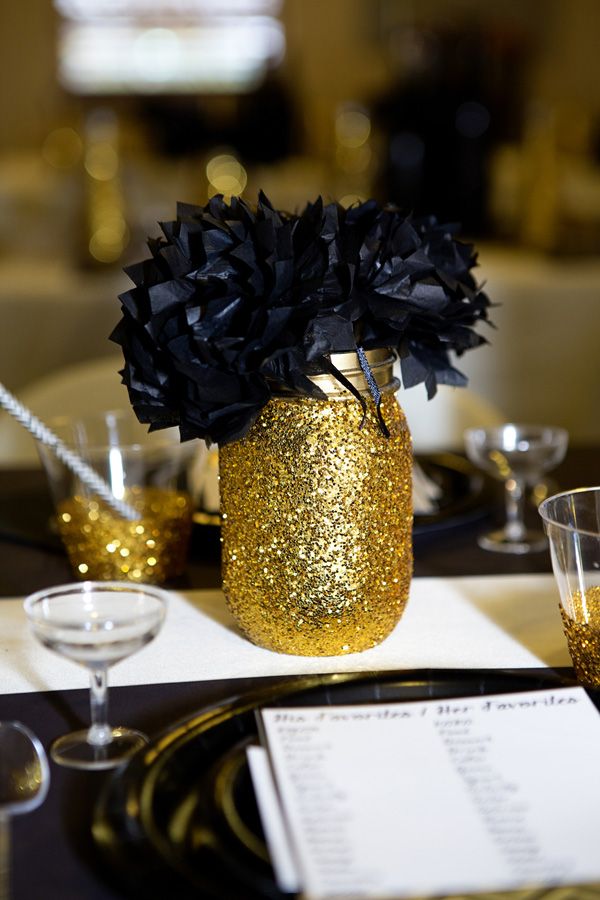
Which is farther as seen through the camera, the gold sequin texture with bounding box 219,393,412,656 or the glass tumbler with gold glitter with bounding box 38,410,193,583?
the glass tumbler with gold glitter with bounding box 38,410,193,583

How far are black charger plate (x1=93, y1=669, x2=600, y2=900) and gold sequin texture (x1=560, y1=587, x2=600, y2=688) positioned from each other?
1 cm

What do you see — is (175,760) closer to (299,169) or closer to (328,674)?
(328,674)

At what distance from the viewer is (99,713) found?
71 cm

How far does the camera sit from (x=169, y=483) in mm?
1058

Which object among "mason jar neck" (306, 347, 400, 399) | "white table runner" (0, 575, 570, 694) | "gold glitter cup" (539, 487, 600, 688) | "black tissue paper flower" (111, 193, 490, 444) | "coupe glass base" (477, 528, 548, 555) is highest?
"black tissue paper flower" (111, 193, 490, 444)

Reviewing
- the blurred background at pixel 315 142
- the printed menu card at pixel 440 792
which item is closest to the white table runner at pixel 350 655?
the printed menu card at pixel 440 792

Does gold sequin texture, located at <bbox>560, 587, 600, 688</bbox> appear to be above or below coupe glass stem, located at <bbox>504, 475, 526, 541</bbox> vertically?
above

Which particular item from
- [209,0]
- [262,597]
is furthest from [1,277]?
[209,0]

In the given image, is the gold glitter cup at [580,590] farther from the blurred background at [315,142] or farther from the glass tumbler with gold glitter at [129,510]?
the glass tumbler with gold glitter at [129,510]

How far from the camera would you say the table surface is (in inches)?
23.1

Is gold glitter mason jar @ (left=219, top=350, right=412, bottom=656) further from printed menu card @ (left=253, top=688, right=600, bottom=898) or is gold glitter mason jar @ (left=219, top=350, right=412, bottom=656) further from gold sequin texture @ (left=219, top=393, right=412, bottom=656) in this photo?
printed menu card @ (left=253, top=688, right=600, bottom=898)

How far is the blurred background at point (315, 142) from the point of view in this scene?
2652 mm

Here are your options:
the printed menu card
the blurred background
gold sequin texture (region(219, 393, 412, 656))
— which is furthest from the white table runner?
the blurred background

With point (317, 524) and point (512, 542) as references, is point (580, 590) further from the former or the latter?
point (512, 542)
